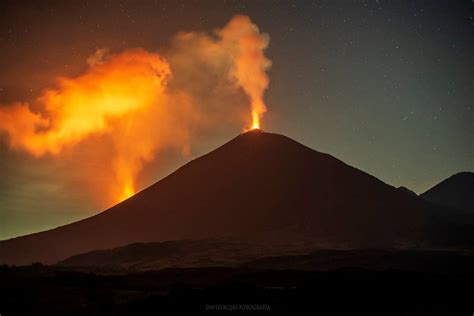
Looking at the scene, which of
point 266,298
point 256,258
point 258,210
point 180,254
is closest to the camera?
point 266,298

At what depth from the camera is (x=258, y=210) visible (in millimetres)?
121375

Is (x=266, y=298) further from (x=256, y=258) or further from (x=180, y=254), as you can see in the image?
(x=180, y=254)

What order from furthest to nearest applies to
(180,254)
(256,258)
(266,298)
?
(180,254)
(256,258)
(266,298)

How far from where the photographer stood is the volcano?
107m

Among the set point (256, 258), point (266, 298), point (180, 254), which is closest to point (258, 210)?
point (180, 254)

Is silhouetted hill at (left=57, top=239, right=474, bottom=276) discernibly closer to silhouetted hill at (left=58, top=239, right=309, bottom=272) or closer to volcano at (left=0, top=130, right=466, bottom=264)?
silhouetted hill at (left=58, top=239, right=309, bottom=272)

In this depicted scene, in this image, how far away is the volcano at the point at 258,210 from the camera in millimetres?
106938

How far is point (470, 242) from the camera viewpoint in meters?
87.6

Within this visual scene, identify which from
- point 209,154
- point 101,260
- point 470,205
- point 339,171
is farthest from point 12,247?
point 470,205

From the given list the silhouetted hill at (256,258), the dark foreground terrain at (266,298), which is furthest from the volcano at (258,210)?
the dark foreground terrain at (266,298)

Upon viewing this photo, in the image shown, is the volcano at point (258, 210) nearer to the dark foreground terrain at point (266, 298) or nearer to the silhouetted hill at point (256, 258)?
the silhouetted hill at point (256, 258)

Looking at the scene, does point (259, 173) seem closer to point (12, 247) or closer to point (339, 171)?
point (339, 171)

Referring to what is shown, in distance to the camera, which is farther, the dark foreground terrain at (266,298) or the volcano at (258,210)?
the volcano at (258,210)

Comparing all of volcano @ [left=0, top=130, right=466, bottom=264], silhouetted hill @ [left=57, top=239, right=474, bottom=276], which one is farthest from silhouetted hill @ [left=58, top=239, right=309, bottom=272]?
volcano @ [left=0, top=130, right=466, bottom=264]
